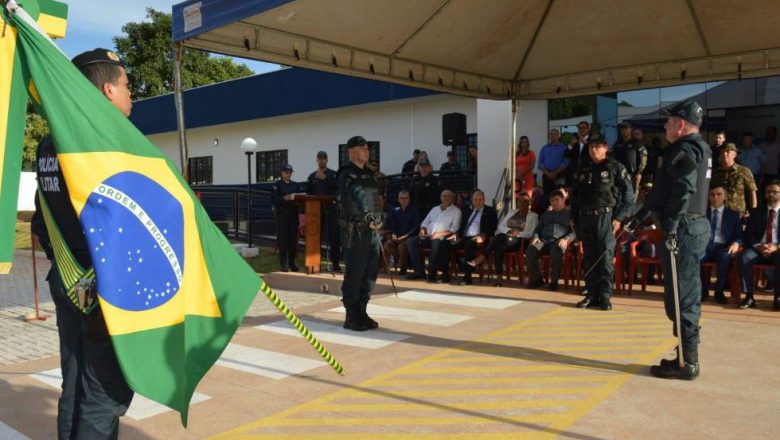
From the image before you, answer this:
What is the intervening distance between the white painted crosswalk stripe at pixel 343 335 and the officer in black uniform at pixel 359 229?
18 cm

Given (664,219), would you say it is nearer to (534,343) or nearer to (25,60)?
(534,343)

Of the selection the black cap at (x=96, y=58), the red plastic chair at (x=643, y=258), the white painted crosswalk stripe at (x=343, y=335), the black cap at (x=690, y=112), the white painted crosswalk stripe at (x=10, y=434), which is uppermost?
the black cap at (x=690, y=112)

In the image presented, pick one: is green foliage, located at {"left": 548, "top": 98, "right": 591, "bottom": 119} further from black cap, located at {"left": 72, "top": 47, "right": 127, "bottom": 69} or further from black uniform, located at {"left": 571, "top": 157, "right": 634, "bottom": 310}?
black cap, located at {"left": 72, "top": 47, "right": 127, "bottom": 69}

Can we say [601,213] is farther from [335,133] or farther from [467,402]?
[335,133]

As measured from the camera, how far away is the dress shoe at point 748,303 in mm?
6863

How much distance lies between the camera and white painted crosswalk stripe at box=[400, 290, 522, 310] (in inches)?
291

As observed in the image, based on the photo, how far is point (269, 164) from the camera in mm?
23719

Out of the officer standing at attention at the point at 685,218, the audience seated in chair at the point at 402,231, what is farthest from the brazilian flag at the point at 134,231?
the audience seated in chair at the point at 402,231

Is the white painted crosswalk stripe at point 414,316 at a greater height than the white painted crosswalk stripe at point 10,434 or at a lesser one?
greater

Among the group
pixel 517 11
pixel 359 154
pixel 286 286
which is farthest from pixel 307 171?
pixel 359 154

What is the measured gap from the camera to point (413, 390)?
4.30 metres

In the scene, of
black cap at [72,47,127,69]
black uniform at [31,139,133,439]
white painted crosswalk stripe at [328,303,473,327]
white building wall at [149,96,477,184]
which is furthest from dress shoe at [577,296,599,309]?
white building wall at [149,96,477,184]

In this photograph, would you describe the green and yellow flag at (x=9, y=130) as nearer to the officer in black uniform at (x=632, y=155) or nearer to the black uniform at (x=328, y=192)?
the black uniform at (x=328, y=192)

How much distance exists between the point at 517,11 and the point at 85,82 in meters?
6.89
